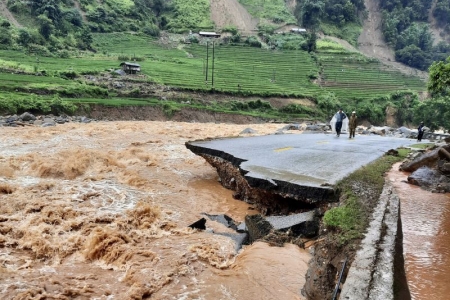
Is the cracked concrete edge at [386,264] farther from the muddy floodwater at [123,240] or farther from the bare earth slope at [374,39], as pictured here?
the bare earth slope at [374,39]

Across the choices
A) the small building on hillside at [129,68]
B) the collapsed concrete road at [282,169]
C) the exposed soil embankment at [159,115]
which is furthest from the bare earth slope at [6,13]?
the collapsed concrete road at [282,169]

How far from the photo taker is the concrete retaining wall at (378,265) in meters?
3.65

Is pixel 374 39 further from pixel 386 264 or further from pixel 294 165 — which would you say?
pixel 386 264

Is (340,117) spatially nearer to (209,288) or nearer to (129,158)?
(129,158)

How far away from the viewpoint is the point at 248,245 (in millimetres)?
6445

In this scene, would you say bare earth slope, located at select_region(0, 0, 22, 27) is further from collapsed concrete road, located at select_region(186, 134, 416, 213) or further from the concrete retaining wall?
the concrete retaining wall

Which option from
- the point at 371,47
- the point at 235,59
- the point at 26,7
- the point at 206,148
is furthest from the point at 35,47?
the point at 371,47

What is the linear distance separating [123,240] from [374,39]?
106594mm

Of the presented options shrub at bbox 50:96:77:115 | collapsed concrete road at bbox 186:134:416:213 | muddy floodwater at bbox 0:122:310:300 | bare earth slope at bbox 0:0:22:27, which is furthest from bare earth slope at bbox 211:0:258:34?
muddy floodwater at bbox 0:122:310:300

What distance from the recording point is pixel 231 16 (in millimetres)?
90062

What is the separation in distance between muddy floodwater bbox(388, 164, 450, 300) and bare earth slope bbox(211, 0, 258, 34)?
270 feet

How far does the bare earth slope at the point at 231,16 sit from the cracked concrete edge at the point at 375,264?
280ft

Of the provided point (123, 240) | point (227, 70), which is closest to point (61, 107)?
point (123, 240)

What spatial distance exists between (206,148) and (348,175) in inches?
166
